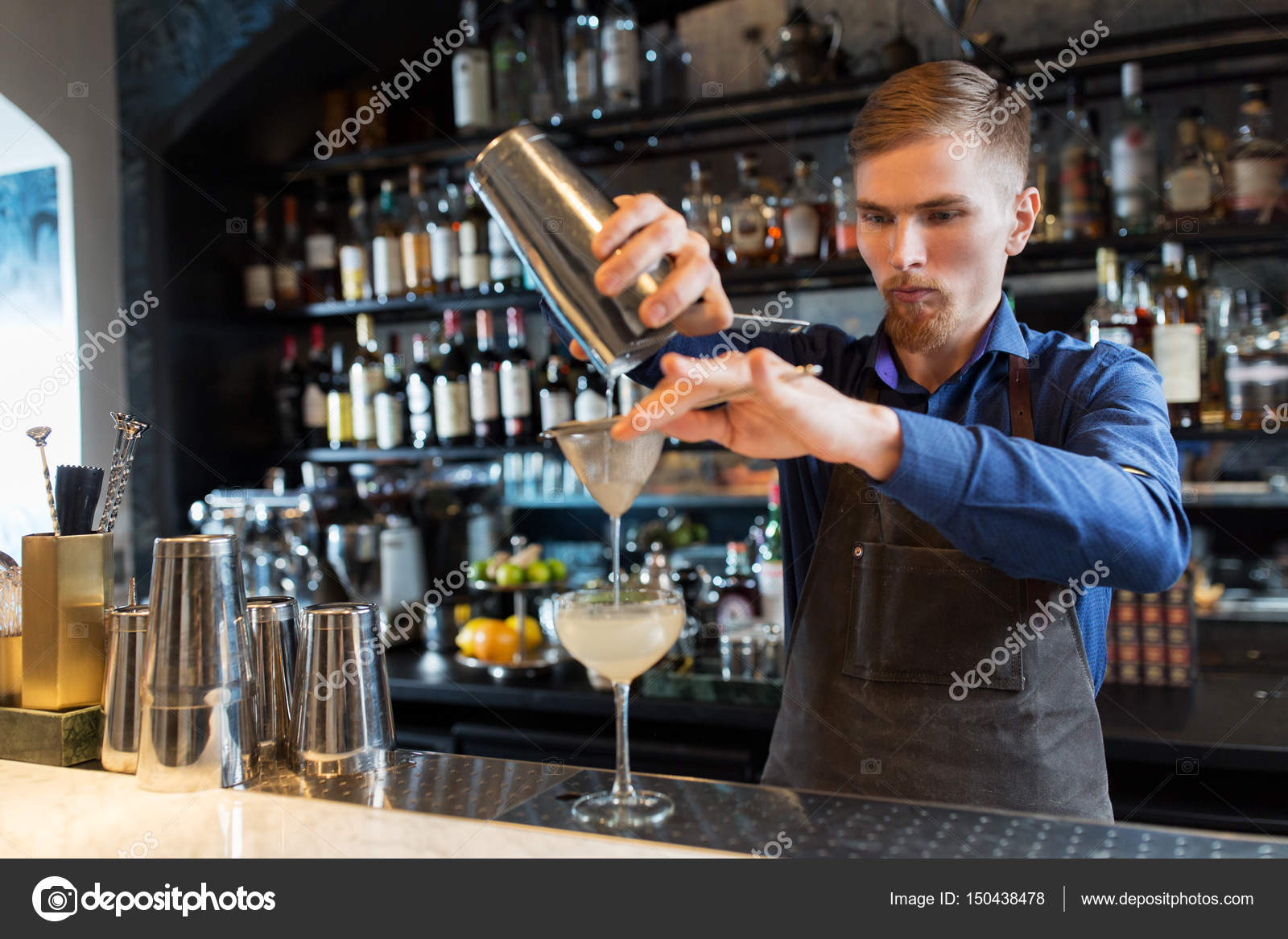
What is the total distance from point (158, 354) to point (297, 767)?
95.2 inches

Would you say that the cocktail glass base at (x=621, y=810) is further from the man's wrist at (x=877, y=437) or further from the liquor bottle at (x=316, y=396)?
the liquor bottle at (x=316, y=396)

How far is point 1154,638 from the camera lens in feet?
7.82

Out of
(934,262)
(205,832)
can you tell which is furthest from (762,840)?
(934,262)

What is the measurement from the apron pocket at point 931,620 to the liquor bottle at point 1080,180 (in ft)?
4.75

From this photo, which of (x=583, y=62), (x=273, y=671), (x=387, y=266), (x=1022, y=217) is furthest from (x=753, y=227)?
(x=273, y=671)

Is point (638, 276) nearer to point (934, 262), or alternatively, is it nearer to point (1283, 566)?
point (934, 262)

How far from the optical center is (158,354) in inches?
127

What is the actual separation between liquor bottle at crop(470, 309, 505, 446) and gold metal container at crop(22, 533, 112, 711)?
178 cm

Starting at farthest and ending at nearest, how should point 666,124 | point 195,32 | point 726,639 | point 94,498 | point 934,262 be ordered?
point 195,32
point 666,124
point 726,639
point 934,262
point 94,498

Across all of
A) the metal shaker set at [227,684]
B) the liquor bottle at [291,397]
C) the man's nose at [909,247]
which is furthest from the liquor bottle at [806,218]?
the metal shaker set at [227,684]

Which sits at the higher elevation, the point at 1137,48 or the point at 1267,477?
the point at 1137,48

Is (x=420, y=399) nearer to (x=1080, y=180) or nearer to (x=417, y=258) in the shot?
(x=417, y=258)

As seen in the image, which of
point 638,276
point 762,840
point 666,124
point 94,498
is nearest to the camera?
point 762,840
